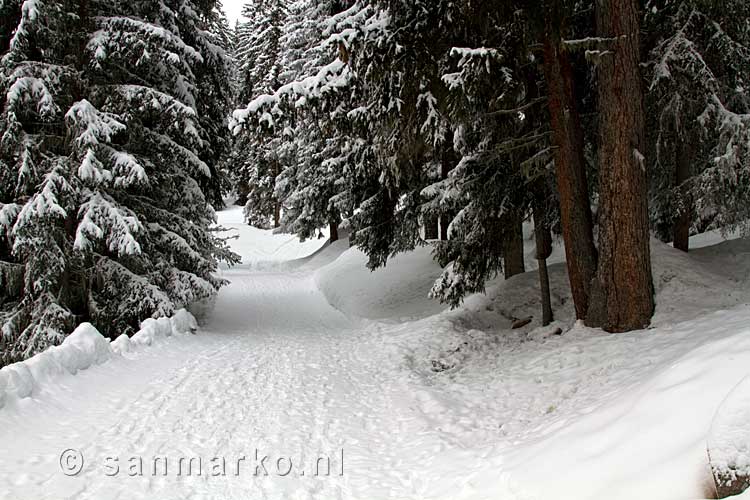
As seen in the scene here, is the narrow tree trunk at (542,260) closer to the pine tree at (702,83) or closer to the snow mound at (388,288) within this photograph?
the pine tree at (702,83)

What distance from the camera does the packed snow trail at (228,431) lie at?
4.07m

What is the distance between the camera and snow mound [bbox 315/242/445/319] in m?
13.8

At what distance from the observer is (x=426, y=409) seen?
611 centimetres

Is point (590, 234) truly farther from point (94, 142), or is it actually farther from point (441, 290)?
point (94, 142)

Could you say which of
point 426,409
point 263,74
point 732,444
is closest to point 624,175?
point 426,409

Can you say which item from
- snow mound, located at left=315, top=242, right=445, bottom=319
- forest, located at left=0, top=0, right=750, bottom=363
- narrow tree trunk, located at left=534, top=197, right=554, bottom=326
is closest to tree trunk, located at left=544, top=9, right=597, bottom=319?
forest, located at left=0, top=0, right=750, bottom=363

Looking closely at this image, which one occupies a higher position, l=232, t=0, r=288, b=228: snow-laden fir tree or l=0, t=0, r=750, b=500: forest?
l=232, t=0, r=288, b=228: snow-laden fir tree

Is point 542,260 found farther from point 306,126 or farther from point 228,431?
point 306,126

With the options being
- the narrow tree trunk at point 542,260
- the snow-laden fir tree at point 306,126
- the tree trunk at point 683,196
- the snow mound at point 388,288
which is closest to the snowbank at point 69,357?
the snow-laden fir tree at point 306,126

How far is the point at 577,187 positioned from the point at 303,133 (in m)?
15.3

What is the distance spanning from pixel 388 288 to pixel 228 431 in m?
10.9

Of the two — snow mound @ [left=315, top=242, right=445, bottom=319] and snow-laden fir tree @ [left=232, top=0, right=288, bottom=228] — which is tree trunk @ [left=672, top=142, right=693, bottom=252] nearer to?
snow mound @ [left=315, top=242, right=445, bottom=319]

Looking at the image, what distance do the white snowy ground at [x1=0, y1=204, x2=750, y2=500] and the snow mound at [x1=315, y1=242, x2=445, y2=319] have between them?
120 inches

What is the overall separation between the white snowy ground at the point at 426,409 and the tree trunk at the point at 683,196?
0.80 meters
